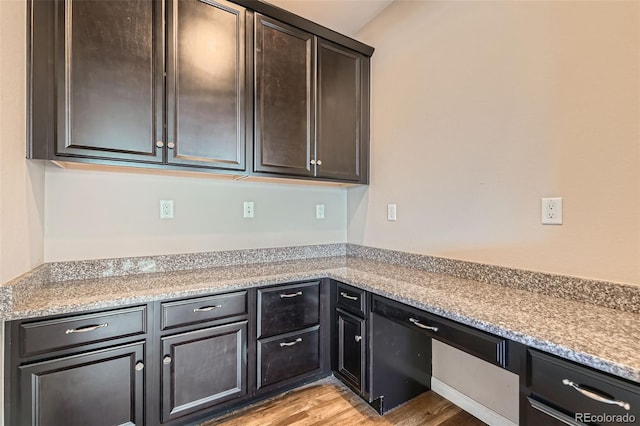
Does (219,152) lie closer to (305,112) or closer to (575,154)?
A: (305,112)

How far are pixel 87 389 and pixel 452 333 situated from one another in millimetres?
1611

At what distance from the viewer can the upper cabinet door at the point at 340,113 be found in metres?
2.12

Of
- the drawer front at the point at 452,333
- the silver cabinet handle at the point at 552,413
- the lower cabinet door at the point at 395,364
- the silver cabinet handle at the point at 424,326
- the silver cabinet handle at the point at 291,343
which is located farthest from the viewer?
the silver cabinet handle at the point at 291,343

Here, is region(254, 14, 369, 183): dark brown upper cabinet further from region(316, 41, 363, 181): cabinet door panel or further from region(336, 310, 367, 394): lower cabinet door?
region(336, 310, 367, 394): lower cabinet door

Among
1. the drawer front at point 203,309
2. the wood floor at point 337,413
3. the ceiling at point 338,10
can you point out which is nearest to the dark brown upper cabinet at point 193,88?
the ceiling at point 338,10

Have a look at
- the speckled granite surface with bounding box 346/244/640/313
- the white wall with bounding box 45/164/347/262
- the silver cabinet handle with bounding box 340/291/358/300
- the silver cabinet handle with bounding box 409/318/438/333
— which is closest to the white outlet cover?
the speckled granite surface with bounding box 346/244/640/313

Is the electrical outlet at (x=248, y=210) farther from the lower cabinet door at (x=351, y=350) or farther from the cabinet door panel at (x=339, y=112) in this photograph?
the lower cabinet door at (x=351, y=350)

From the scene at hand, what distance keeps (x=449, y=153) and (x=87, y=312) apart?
2042 millimetres

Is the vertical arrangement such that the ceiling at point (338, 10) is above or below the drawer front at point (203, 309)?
above

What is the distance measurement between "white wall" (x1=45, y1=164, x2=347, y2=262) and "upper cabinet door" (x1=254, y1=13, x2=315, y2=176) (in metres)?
0.37

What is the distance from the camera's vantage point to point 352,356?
72.6 inches

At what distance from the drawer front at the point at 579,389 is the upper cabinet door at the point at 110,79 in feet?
6.15

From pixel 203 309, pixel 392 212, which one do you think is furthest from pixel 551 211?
pixel 203 309

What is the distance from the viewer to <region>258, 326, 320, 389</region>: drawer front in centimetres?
177
